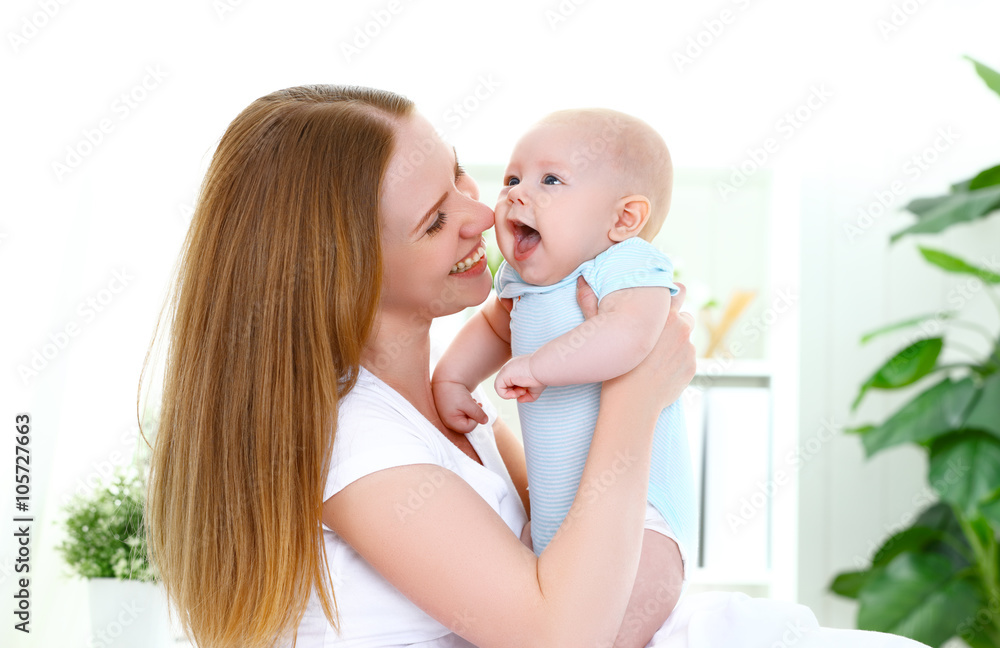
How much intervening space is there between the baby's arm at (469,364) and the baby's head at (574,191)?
0.17 m

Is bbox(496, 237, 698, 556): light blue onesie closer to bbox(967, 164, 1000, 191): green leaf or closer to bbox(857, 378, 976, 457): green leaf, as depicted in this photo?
bbox(857, 378, 976, 457): green leaf

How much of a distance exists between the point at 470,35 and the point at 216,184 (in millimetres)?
2031

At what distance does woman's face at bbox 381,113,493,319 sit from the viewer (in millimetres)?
1021

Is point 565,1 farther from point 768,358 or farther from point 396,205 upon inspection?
point 396,205

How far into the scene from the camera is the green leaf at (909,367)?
2291mm

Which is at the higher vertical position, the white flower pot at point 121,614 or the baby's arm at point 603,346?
the baby's arm at point 603,346

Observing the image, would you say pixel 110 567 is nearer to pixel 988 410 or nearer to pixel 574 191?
pixel 574 191

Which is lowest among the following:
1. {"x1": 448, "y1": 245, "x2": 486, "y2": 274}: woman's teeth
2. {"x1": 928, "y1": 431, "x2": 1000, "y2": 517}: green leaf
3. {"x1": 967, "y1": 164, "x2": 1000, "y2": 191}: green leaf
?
{"x1": 928, "y1": 431, "x2": 1000, "y2": 517}: green leaf

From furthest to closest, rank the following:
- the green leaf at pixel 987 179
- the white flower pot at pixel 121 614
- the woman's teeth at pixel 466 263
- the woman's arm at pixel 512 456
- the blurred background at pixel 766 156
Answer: the blurred background at pixel 766 156, the green leaf at pixel 987 179, the white flower pot at pixel 121 614, the woman's arm at pixel 512 456, the woman's teeth at pixel 466 263

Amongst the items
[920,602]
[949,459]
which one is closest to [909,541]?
[920,602]

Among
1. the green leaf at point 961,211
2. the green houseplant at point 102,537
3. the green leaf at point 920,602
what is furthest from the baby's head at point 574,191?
the green leaf at point 920,602

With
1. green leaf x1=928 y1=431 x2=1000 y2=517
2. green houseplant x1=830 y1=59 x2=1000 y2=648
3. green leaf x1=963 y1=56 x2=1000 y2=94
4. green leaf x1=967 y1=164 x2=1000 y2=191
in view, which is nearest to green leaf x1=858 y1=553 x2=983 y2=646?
green houseplant x1=830 y1=59 x2=1000 y2=648

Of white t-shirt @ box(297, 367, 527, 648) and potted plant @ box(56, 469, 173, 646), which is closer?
white t-shirt @ box(297, 367, 527, 648)

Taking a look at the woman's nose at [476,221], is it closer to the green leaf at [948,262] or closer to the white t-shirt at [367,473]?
the white t-shirt at [367,473]
